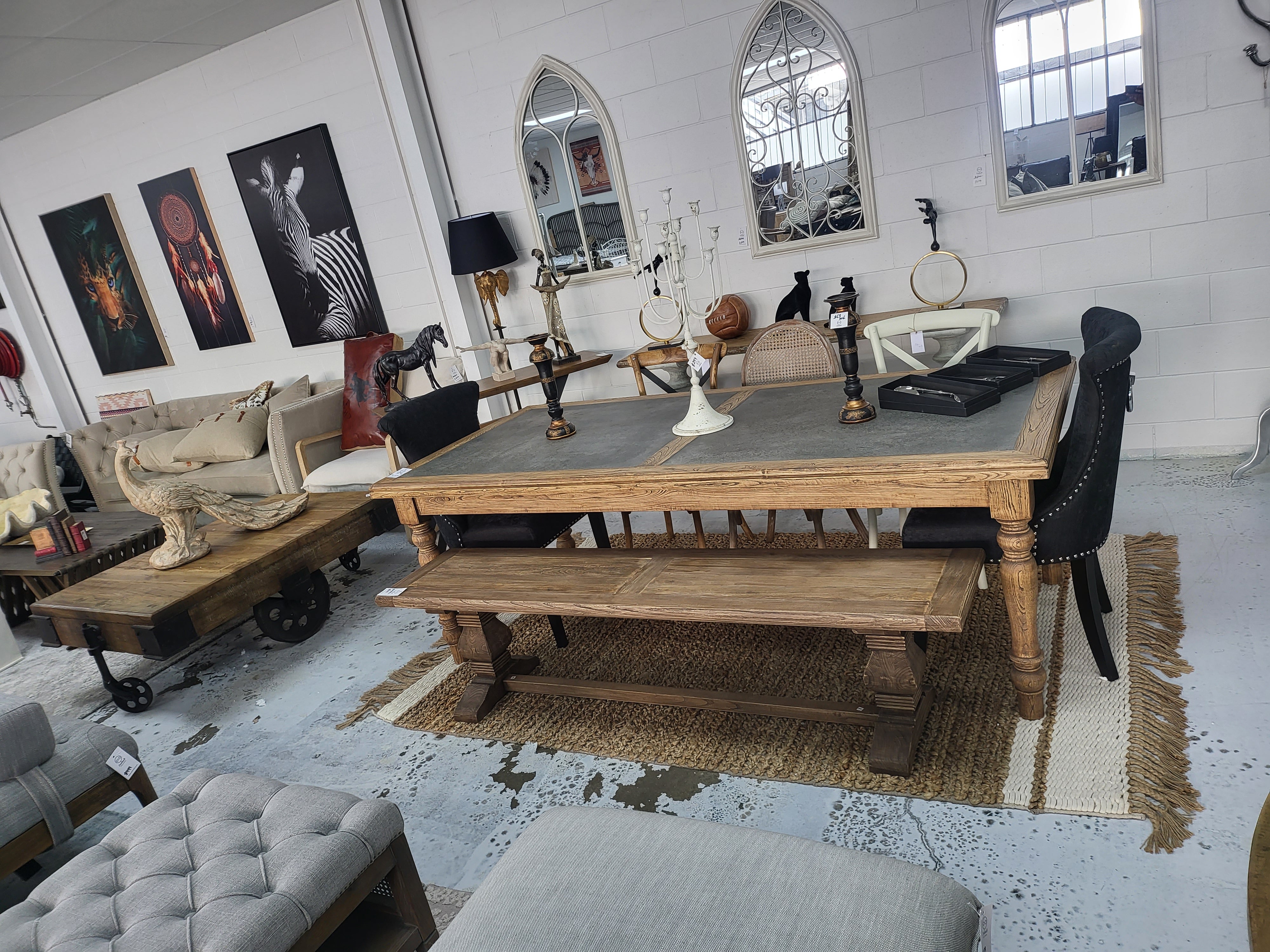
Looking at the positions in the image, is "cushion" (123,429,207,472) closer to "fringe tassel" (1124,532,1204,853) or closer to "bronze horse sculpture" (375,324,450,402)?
"bronze horse sculpture" (375,324,450,402)

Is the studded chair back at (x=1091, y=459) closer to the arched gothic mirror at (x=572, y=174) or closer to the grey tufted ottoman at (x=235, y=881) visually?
the grey tufted ottoman at (x=235, y=881)

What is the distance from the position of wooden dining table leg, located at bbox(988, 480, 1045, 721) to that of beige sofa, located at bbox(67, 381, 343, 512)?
4.04 metres

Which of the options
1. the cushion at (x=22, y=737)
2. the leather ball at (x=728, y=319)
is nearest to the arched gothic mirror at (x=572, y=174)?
the leather ball at (x=728, y=319)

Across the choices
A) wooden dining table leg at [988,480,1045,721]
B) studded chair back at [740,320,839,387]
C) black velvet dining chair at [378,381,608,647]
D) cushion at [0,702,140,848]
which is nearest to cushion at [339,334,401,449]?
black velvet dining chair at [378,381,608,647]

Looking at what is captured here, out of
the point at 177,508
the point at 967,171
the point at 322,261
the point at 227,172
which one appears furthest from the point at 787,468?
the point at 227,172

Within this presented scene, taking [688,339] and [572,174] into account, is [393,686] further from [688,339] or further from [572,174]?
[572,174]

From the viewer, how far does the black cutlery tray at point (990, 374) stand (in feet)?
7.62

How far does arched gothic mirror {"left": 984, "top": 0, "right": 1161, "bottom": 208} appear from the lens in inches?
131

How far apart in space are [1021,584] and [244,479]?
453 centimetres

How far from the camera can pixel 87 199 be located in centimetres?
632

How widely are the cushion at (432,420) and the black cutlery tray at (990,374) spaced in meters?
1.83

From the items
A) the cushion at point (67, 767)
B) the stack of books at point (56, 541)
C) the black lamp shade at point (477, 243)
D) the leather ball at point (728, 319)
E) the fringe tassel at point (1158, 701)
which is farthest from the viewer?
the black lamp shade at point (477, 243)

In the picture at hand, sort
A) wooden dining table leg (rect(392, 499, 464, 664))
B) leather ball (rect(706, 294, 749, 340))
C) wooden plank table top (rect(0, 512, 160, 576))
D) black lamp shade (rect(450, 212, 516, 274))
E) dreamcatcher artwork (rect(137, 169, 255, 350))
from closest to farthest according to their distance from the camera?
wooden dining table leg (rect(392, 499, 464, 664)) → wooden plank table top (rect(0, 512, 160, 576)) → leather ball (rect(706, 294, 749, 340)) → black lamp shade (rect(450, 212, 516, 274)) → dreamcatcher artwork (rect(137, 169, 255, 350))

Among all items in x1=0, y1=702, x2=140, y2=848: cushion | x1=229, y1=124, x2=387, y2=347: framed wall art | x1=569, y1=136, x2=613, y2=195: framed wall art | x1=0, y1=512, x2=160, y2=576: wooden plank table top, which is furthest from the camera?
x1=229, y1=124, x2=387, y2=347: framed wall art
